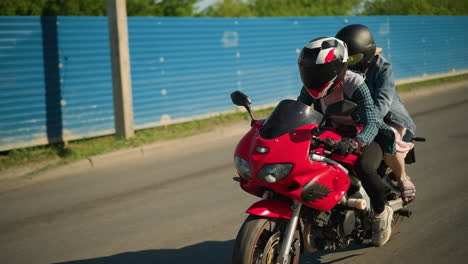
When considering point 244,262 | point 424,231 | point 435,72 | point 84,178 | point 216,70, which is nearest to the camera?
point 244,262

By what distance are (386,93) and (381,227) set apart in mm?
1122

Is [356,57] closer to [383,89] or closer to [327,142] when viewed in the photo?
[383,89]

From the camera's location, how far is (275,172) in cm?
321

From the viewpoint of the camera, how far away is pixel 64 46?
356 inches

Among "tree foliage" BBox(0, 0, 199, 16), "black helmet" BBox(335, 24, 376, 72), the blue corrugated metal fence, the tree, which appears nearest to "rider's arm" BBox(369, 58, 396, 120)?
"black helmet" BBox(335, 24, 376, 72)

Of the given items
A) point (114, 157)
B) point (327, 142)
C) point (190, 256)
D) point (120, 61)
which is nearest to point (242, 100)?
point (327, 142)

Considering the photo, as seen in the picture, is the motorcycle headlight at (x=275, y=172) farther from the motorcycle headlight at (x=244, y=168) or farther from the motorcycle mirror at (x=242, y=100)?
the motorcycle mirror at (x=242, y=100)

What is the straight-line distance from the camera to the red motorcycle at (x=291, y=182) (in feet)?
10.7

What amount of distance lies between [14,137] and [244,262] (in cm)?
647

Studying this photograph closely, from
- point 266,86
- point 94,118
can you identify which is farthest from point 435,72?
point 94,118

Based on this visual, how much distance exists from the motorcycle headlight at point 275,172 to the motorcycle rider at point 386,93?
1.41 m

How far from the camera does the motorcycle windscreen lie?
3.35 metres

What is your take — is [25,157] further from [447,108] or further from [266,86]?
[447,108]

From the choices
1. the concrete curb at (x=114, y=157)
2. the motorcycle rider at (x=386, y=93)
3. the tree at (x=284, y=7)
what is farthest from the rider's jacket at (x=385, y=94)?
the tree at (x=284, y=7)
